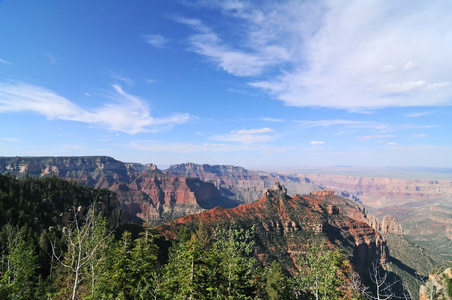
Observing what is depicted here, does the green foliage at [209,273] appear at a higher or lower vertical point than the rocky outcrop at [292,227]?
higher

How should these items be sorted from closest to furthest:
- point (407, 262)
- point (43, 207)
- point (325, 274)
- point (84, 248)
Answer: point (84, 248)
point (325, 274)
point (43, 207)
point (407, 262)

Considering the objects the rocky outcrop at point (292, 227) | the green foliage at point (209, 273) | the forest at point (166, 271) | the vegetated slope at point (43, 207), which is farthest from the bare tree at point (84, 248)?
the rocky outcrop at point (292, 227)

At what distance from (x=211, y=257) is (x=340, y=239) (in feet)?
488

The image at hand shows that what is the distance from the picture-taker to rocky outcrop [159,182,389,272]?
12362 centimetres

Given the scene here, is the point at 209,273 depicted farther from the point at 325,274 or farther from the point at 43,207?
the point at 43,207

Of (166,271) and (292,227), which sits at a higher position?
(166,271)

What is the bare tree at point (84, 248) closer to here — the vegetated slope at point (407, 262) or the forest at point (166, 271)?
the forest at point (166, 271)

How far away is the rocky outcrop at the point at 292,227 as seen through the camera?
12362 centimetres

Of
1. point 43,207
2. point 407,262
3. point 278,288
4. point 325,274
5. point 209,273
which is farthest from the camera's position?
point 407,262

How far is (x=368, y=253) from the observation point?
5773 inches

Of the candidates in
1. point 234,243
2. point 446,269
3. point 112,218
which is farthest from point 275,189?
point 234,243

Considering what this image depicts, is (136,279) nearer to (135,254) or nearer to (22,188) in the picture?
(135,254)

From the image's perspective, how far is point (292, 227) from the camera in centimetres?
13638

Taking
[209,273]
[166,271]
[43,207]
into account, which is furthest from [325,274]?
[43,207]
